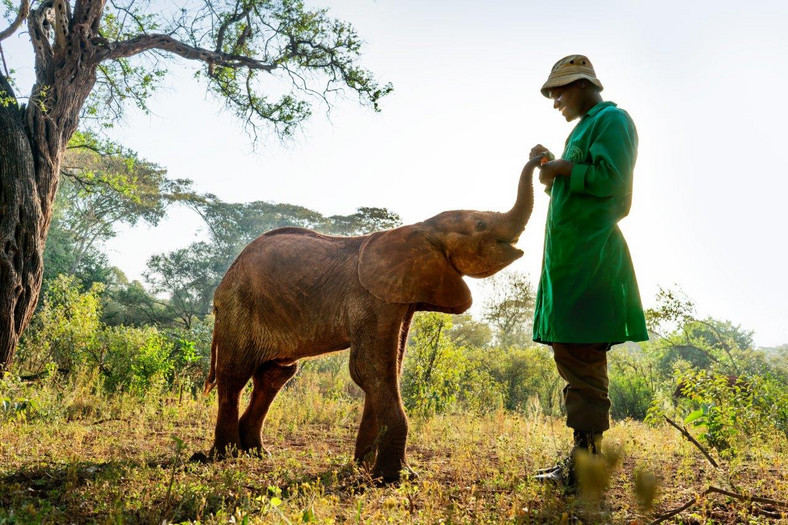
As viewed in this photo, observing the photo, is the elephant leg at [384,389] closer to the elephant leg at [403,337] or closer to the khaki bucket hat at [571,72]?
the elephant leg at [403,337]

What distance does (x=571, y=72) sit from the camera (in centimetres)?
395

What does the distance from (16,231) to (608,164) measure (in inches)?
263

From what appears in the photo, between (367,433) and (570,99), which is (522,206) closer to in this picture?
(570,99)

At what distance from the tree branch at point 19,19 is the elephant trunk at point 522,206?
7.45 m

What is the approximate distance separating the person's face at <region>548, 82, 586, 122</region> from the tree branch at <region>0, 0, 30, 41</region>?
7422 mm

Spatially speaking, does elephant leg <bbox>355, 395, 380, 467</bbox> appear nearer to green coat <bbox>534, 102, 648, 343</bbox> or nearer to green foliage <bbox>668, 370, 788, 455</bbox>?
green coat <bbox>534, 102, 648, 343</bbox>

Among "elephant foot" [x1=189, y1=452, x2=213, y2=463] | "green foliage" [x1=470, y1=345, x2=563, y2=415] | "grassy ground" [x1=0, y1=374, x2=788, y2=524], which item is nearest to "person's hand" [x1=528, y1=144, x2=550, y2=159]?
"grassy ground" [x1=0, y1=374, x2=788, y2=524]

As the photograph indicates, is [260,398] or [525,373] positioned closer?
[260,398]

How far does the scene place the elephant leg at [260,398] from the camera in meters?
5.53

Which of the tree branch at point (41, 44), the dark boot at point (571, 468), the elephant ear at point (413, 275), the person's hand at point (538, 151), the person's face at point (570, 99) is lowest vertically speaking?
the dark boot at point (571, 468)

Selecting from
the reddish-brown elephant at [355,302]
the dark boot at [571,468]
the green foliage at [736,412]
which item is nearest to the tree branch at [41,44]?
the reddish-brown elephant at [355,302]

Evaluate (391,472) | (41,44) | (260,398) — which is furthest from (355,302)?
(41,44)

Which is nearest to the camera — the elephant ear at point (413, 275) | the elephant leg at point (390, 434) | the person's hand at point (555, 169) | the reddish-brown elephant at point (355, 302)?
the person's hand at point (555, 169)

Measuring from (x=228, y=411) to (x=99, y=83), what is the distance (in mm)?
7969
